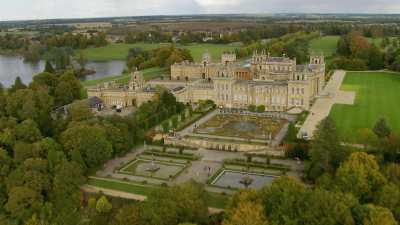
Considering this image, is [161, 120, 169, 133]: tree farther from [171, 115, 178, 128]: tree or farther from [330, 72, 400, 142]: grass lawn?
[330, 72, 400, 142]: grass lawn

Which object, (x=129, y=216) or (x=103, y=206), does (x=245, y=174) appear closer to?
(x=103, y=206)

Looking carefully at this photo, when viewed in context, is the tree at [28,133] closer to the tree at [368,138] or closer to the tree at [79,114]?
the tree at [79,114]

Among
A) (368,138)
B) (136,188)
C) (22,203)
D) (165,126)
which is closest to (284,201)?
(136,188)

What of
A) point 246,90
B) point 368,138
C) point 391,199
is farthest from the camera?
point 246,90

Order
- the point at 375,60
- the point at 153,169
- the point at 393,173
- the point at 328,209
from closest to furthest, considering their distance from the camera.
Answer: the point at 328,209 < the point at 393,173 < the point at 153,169 < the point at 375,60

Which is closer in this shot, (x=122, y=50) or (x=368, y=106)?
(x=368, y=106)

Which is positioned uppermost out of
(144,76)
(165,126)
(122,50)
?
(122,50)
